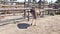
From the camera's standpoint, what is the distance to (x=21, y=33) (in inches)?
215

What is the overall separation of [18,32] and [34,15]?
5.95 feet

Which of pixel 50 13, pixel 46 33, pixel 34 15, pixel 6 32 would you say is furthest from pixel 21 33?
pixel 50 13

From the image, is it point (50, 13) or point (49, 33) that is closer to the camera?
point (49, 33)

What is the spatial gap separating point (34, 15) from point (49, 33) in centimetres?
181

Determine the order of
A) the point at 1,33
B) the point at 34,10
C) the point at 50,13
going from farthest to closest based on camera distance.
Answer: the point at 50,13, the point at 34,10, the point at 1,33

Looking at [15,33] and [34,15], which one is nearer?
[15,33]

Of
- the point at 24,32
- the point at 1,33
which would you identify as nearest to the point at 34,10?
the point at 24,32

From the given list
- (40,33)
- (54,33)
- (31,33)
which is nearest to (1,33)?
(31,33)

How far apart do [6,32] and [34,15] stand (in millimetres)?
2059

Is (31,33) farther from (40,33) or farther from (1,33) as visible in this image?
(1,33)

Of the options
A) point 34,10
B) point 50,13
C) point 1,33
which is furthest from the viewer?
point 50,13

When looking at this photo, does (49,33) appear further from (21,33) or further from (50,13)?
(50,13)

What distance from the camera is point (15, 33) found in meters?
5.42

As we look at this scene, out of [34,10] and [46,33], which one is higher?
[34,10]
